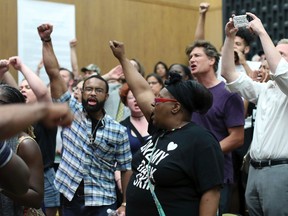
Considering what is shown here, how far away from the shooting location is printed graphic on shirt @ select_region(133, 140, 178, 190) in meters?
3.22

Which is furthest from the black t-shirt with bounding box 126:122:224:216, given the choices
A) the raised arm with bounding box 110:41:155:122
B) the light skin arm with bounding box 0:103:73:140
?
the light skin arm with bounding box 0:103:73:140

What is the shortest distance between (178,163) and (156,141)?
0.26 metres

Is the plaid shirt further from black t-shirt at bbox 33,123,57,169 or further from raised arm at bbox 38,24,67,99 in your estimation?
black t-shirt at bbox 33,123,57,169

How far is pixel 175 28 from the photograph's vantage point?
10.3 meters

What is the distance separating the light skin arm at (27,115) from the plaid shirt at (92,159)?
2720mm

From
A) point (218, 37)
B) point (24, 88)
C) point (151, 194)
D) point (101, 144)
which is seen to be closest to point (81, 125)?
point (101, 144)

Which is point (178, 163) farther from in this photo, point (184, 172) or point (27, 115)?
point (27, 115)

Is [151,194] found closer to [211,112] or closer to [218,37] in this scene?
[211,112]

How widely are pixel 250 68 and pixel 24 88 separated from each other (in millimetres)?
2296

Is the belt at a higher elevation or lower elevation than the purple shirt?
lower

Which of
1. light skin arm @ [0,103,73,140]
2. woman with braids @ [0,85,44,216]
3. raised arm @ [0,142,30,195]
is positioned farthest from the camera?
woman with braids @ [0,85,44,216]

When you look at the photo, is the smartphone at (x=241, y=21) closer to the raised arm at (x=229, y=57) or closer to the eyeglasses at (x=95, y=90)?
the raised arm at (x=229, y=57)

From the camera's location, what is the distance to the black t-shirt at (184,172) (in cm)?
312

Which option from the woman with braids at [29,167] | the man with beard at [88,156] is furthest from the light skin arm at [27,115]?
the man with beard at [88,156]
